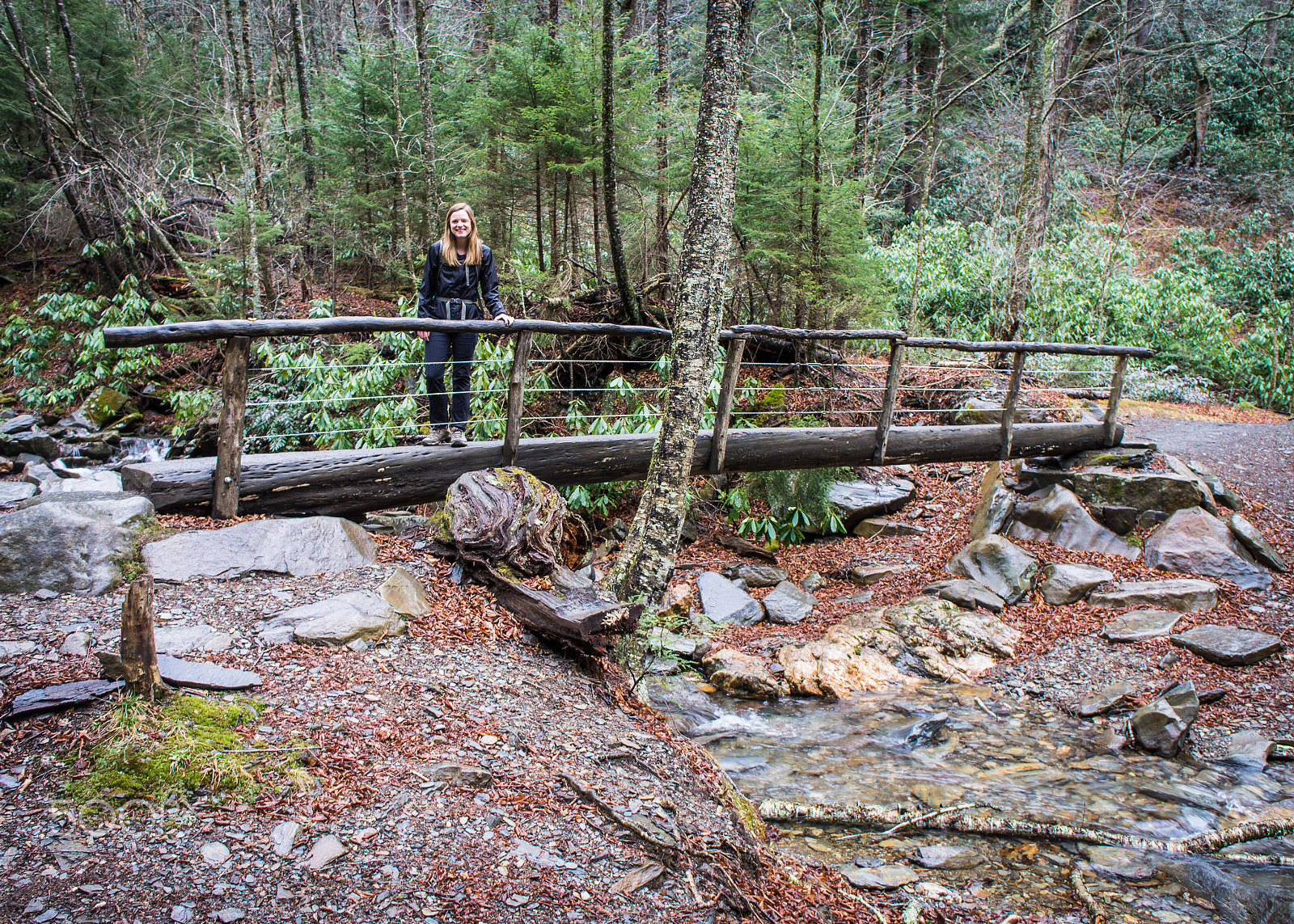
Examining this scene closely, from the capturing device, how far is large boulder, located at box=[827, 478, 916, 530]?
855 centimetres

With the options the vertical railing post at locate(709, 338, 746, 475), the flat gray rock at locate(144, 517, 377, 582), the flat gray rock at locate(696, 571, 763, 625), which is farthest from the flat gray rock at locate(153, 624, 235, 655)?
the vertical railing post at locate(709, 338, 746, 475)

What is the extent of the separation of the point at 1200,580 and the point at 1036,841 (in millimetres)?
4350

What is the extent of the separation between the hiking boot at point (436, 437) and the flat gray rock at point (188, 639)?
8.71ft

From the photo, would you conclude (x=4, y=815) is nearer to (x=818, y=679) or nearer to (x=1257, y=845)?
(x=818, y=679)

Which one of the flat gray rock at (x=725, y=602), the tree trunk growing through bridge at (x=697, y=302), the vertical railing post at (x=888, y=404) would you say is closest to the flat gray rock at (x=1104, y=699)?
the flat gray rock at (x=725, y=602)

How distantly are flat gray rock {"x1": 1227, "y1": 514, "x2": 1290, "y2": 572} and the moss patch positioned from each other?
8.37m

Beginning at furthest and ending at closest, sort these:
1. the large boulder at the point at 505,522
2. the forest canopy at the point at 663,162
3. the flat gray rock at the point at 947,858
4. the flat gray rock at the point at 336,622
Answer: the forest canopy at the point at 663,162 → the large boulder at the point at 505,522 → the flat gray rock at the point at 336,622 → the flat gray rock at the point at 947,858

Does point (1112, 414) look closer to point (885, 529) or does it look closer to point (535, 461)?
point (885, 529)

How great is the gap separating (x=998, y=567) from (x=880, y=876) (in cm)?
455

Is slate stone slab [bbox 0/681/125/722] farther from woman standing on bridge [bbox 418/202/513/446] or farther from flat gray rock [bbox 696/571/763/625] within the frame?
flat gray rock [bbox 696/571/763/625]

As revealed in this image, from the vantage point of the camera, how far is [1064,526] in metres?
7.68

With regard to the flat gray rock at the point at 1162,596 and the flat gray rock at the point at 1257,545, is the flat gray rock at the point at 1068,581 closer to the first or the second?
the flat gray rock at the point at 1162,596

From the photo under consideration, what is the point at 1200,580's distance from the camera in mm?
6543

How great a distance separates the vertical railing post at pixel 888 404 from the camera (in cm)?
764
